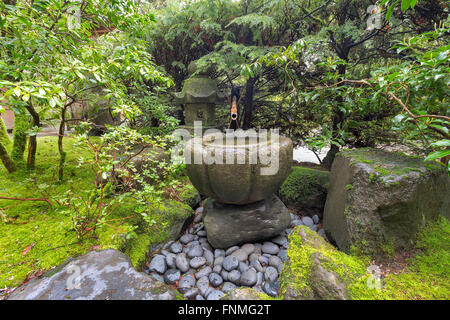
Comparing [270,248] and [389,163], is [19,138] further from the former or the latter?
[389,163]

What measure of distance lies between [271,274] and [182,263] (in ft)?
2.85

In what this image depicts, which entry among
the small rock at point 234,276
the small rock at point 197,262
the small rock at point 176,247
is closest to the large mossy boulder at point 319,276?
the small rock at point 234,276

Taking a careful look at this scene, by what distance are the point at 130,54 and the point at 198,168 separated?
129cm

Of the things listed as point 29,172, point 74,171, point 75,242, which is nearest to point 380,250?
point 75,242

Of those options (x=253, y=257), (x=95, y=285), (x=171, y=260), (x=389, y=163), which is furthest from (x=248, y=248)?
(x=389, y=163)

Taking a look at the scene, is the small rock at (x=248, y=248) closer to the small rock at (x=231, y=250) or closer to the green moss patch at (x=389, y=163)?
the small rock at (x=231, y=250)

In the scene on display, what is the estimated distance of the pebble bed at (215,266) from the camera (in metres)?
1.75

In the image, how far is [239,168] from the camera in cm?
182

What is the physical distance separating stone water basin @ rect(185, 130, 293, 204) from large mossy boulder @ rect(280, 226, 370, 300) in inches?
27.8

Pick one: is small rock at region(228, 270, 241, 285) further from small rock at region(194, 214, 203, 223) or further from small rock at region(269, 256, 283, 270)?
small rock at region(194, 214, 203, 223)

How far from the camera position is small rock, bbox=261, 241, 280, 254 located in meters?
2.14

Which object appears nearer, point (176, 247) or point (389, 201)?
point (389, 201)

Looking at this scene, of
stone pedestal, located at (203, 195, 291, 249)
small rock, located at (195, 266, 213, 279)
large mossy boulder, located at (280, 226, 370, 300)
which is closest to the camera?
large mossy boulder, located at (280, 226, 370, 300)

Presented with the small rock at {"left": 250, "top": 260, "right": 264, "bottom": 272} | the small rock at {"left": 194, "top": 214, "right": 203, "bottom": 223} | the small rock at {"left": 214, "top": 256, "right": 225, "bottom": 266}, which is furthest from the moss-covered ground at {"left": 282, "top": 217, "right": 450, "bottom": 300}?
the small rock at {"left": 194, "top": 214, "right": 203, "bottom": 223}
